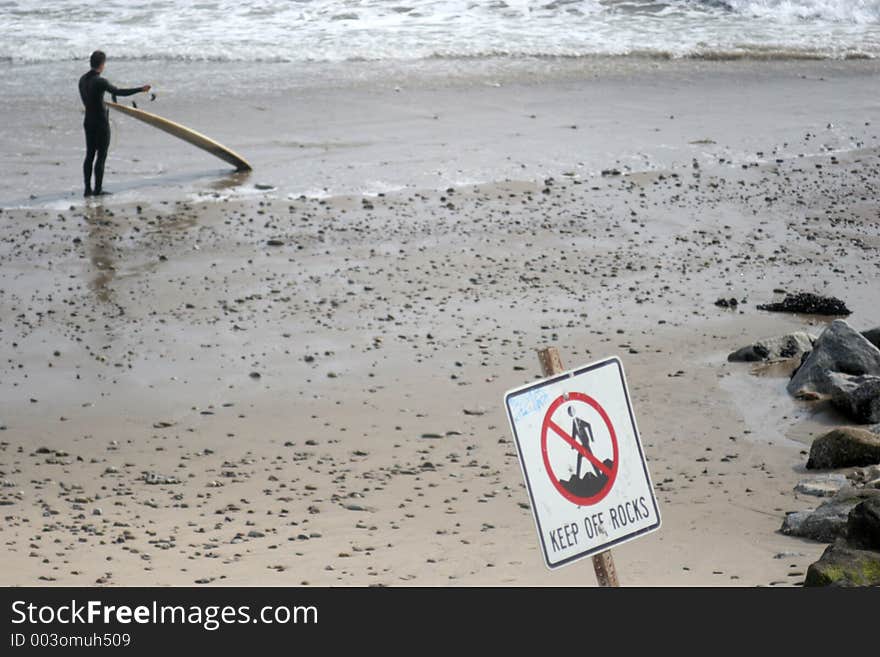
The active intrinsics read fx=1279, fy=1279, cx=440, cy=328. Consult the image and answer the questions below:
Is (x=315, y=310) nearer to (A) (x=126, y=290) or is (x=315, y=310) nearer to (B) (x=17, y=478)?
(A) (x=126, y=290)

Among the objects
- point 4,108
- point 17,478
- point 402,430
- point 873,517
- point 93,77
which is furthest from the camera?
point 4,108

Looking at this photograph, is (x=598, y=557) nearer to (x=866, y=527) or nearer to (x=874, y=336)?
(x=866, y=527)

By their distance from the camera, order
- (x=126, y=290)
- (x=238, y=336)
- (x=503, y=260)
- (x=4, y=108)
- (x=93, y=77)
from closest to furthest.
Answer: (x=238, y=336)
(x=126, y=290)
(x=503, y=260)
(x=93, y=77)
(x=4, y=108)

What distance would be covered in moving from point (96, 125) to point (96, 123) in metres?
0.02

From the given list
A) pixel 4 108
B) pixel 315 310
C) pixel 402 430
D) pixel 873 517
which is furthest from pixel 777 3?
pixel 873 517

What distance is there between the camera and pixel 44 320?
1162 centimetres

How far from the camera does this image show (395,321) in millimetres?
11602

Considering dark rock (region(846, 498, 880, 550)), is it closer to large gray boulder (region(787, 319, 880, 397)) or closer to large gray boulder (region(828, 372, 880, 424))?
large gray boulder (region(828, 372, 880, 424))

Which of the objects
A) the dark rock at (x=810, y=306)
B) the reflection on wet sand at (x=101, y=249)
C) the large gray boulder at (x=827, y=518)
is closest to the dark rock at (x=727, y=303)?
the dark rock at (x=810, y=306)

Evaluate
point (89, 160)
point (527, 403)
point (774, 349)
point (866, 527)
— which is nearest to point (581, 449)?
point (527, 403)

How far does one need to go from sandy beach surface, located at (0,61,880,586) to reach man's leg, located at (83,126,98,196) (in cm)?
33

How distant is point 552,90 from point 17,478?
14.8m

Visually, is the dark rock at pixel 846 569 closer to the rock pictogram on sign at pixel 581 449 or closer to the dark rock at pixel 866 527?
the dark rock at pixel 866 527

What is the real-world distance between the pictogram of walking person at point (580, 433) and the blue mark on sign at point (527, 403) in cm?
13
